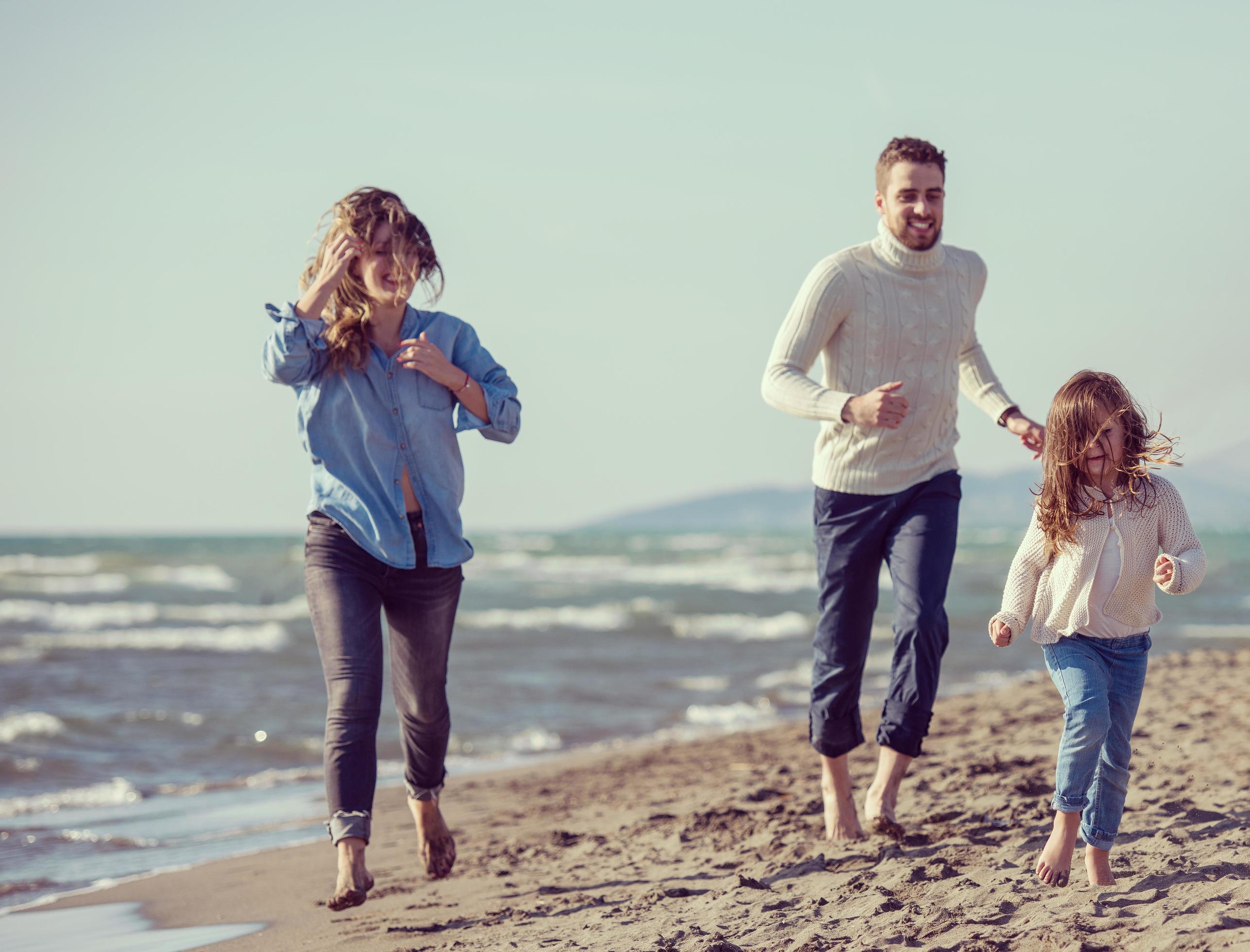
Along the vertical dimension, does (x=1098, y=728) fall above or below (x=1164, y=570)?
below

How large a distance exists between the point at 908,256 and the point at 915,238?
58mm

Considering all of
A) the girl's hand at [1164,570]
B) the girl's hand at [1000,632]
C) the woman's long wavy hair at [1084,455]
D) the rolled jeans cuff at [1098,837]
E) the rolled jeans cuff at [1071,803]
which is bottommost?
the rolled jeans cuff at [1098,837]

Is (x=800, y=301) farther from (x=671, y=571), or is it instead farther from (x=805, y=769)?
(x=671, y=571)

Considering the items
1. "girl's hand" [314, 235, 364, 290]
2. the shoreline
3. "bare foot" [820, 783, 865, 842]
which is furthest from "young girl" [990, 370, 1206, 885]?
the shoreline

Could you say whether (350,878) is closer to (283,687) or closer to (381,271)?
(381,271)

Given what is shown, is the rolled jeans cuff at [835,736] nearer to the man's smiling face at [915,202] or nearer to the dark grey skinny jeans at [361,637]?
the dark grey skinny jeans at [361,637]

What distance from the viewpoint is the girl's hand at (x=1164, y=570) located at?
270 cm

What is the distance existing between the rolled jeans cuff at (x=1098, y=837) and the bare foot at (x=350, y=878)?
1.86 meters

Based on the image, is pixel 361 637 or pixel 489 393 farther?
pixel 489 393

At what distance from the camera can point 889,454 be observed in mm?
3703

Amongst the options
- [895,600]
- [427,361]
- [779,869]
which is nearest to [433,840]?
[779,869]

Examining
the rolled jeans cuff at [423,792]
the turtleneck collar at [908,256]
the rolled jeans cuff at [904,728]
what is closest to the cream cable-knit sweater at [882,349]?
the turtleneck collar at [908,256]

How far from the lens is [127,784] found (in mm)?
6422

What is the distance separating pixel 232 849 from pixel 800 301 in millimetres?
3320
